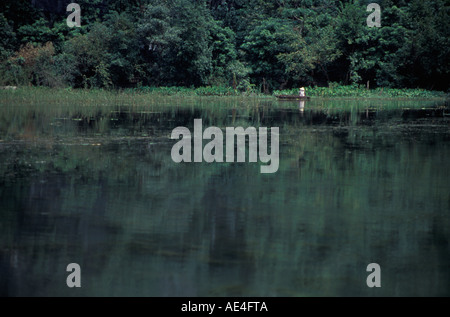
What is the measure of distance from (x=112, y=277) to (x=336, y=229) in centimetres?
A: 248

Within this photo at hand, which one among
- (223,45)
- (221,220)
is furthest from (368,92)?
(221,220)

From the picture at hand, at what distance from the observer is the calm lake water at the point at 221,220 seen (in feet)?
15.9

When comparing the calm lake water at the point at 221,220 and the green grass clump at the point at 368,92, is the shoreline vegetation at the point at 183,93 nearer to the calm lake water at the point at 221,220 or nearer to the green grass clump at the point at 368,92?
the green grass clump at the point at 368,92

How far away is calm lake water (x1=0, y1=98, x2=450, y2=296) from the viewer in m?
4.83

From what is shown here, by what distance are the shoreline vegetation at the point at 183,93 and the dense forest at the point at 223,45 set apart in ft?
3.27

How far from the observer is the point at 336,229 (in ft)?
20.4

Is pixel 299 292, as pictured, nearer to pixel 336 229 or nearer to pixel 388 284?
pixel 388 284

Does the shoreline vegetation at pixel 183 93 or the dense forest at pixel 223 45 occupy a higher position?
the dense forest at pixel 223 45

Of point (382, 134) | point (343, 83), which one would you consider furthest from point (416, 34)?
point (382, 134)

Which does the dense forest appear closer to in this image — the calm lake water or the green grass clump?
the green grass clump

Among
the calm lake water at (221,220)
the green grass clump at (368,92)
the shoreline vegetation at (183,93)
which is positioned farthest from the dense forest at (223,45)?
the calm lake water at (221,220)

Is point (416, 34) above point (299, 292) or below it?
above

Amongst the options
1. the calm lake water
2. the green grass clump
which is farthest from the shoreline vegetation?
the calm lake water

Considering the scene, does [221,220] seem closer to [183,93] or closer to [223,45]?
[183,93]
